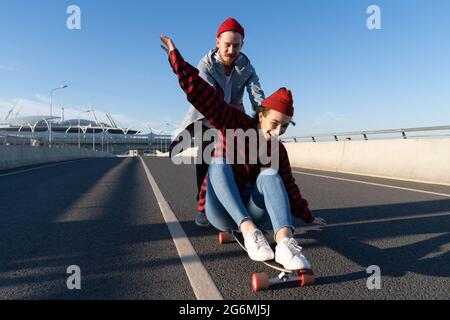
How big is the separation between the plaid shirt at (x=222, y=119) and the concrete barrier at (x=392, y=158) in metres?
7.10

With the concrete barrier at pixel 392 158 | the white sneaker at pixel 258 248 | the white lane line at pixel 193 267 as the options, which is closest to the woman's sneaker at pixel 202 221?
the white lane line at pixel 193 267

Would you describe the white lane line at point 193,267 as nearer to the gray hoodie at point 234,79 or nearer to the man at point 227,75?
the man at point 227,75

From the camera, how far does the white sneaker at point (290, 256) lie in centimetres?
184

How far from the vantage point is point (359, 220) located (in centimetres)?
379

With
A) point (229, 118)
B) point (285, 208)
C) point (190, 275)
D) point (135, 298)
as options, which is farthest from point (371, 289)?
point (229, 118)

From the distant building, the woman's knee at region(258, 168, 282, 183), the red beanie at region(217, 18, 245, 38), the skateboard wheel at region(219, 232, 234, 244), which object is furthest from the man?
the distant building

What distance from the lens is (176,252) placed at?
8.66 feet

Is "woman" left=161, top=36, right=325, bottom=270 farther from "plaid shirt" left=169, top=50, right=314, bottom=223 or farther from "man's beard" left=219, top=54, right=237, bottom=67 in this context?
"man's beard" left=219, top=54, right=237, bottom=67

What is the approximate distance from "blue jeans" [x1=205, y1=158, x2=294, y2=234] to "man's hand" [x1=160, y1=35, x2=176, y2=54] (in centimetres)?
90

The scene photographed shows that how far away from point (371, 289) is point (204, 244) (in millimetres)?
1444

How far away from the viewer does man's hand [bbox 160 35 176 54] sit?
2.33 metres

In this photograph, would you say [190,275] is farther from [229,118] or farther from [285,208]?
[229,118]

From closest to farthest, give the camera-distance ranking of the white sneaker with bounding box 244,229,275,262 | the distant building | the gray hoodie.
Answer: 1. the white sneaker with bounding box 244,229,275,262
2. the gray hoodie
3. the distant building
